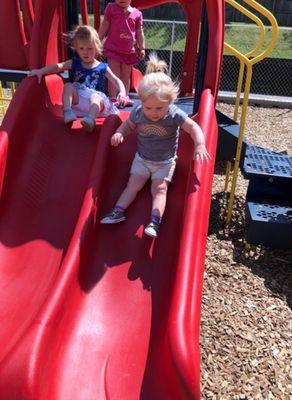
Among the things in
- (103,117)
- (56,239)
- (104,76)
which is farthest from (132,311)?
(104,76)

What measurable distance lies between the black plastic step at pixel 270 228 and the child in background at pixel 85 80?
5.19 feet

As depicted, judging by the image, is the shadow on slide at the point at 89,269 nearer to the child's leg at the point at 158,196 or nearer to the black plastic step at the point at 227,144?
the child's leg at the point at 158,196

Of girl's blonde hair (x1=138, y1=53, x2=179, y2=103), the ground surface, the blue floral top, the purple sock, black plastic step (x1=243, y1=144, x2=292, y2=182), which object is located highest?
girl's blonde hair (x1=138, y1=53, x2=179, y2=103)

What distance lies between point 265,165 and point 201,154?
1.93 meters

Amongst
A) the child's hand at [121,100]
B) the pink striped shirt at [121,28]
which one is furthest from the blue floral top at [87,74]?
the pink striped shirt at [121,28]

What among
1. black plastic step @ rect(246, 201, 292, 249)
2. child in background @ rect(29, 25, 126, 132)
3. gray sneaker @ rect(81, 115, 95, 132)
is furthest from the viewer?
black plastic step @ rect(246, 201, 292, 249)

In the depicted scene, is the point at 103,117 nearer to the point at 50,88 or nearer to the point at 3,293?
the point at 50,88

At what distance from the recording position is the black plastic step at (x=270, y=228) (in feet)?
13.0

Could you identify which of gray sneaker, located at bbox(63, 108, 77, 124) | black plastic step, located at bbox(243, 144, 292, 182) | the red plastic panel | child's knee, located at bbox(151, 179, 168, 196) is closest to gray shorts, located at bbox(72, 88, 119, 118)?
gray sneaker, located at bbox(63, 108, 77, 124)

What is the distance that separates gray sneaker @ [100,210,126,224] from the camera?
10.00ft

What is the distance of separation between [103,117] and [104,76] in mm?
386

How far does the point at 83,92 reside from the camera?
3.83 metres

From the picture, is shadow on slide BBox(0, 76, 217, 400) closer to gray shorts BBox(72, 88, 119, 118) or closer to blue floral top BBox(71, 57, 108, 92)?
gray shorts BBox(72, 88, 119, 118)

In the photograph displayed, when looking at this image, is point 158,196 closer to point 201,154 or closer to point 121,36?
point 201,154
